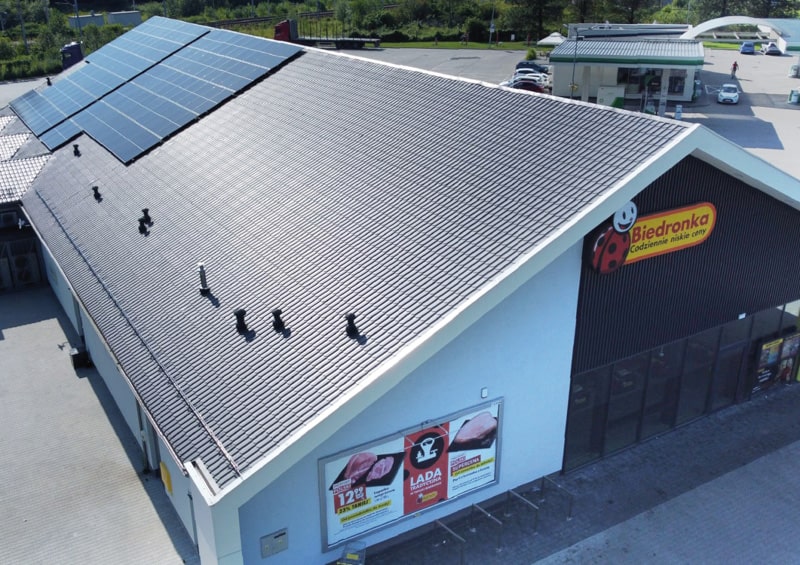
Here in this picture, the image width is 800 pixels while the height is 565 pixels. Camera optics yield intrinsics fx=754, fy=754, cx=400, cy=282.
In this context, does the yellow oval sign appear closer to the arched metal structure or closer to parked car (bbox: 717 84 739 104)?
parked car (bbox: 717 84 739 104)

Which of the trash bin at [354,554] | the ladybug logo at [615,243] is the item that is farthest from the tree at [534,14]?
the trash bin at [354,554]

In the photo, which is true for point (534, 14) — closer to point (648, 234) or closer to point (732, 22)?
point (732, 22)

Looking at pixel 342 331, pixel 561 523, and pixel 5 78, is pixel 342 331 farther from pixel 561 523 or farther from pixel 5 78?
pixel 5 78

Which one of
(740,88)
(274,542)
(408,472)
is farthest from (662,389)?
(740,88)

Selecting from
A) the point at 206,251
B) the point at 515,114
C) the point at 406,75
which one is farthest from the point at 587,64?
the point at 206,251

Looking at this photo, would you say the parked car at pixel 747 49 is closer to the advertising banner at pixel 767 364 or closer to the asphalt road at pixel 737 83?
the asphalt road at pixel 737 83

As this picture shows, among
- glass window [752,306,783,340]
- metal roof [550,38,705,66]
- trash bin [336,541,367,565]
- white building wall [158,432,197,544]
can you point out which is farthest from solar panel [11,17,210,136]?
metal roof [550,38,705,66]
